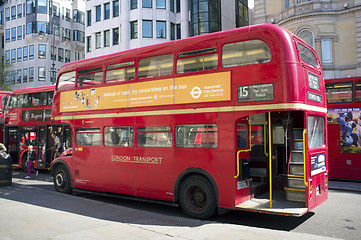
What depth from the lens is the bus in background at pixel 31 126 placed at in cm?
1752

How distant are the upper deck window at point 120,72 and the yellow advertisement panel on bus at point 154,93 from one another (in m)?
0.24

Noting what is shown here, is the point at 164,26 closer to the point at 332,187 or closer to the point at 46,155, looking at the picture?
the point at 46,155

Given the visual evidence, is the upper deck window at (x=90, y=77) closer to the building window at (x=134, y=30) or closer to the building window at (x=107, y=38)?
the building window at (x=134, y=30)

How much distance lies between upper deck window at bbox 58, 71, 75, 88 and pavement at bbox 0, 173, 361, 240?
12.9ft

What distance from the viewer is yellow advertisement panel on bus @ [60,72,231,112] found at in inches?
322

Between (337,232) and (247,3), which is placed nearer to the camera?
(337,232)

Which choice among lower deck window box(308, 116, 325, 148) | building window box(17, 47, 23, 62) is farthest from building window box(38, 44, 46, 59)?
Result: lower deck window box(308, 116, 325, 148)

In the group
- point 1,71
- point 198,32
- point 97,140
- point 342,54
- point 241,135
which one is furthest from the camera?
point 1,71

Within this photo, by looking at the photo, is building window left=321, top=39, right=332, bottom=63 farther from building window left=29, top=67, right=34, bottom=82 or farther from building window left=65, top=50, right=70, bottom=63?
building window left=29, top=67, right=34, bottom=82

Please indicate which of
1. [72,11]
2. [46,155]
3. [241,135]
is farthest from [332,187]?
[72,11]

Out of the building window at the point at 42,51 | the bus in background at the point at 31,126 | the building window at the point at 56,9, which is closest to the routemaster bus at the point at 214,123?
the bus in background at the point at 31,126

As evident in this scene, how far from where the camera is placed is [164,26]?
3550cm

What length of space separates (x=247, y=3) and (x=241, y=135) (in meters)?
36.8

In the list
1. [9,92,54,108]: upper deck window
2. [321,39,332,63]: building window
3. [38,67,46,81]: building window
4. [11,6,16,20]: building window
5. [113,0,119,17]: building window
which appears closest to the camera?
[9,92,54,108]: upper deck window
